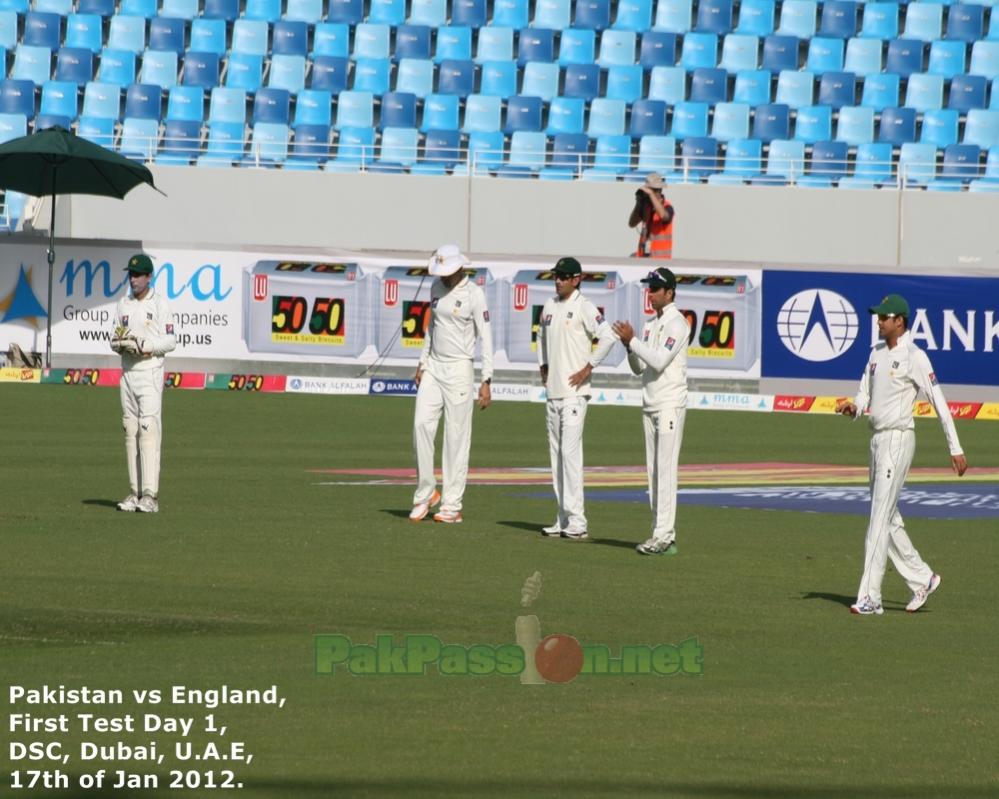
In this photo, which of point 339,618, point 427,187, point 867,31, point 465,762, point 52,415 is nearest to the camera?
point 465,762

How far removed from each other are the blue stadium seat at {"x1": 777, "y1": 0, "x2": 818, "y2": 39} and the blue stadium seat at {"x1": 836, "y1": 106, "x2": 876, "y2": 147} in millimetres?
2278

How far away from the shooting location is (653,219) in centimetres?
3069

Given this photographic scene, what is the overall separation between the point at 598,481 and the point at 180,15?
68.7ft

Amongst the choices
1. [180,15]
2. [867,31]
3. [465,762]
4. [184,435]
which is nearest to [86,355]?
[184,435]

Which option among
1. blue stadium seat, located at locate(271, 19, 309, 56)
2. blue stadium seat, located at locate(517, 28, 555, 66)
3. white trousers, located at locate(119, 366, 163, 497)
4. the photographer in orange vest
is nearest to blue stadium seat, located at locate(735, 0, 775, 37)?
blue stadium seat, located at locate(517, 28, 555, 66)

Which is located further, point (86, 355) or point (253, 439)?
point (86, 355)

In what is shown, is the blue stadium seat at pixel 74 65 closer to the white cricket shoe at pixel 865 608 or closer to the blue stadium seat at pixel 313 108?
the blue stadium seat at pixel 313 108

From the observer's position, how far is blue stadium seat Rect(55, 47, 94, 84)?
36.8 m

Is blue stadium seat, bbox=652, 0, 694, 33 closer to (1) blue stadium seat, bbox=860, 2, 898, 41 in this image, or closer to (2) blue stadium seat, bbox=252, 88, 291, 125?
(1) blue stadium seat, bbox=860, 2, 898, 41

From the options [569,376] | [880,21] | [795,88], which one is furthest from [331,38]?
[569,376]

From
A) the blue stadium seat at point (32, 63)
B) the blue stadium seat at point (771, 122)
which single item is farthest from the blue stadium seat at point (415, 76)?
the blue stadium seat at point (32, 63)

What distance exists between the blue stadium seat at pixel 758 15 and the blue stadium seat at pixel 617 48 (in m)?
2.34

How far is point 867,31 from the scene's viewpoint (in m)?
39.2

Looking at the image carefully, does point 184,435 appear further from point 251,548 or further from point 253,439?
point 251,548
